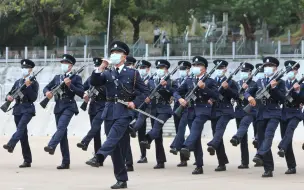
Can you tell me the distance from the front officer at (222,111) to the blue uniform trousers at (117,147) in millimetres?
3938

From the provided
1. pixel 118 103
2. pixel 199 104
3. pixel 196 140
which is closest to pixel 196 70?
pixel 199 104

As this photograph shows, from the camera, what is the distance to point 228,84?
19.1m

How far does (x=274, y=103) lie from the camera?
57.1 feet

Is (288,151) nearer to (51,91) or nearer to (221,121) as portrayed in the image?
(221,121)

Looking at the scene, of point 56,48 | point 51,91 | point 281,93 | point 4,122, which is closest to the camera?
point 281,93

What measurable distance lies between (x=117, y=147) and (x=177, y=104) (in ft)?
18.0

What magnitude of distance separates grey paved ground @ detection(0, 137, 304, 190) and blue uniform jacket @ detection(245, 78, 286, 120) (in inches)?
42.6

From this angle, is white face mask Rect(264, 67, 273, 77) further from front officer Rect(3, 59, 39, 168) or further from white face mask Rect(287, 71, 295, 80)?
front officer Rect(3, 59, 39, 168)

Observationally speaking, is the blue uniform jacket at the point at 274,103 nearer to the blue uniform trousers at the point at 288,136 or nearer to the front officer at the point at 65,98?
the blue uniform trousers at the point at 288,136

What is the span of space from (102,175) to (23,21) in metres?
36.0

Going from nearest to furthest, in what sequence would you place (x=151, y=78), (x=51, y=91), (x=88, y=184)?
(x=88, y=184) → (x=51, y=91) → (x=151, y=78)

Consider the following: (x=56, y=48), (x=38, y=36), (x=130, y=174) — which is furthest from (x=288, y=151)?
(x=38, y=36)

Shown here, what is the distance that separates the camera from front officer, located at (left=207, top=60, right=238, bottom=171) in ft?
62.0

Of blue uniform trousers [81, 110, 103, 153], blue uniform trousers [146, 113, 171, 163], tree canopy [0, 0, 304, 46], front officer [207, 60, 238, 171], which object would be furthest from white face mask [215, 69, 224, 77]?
tree canopy [0, 0, 304, 46]
